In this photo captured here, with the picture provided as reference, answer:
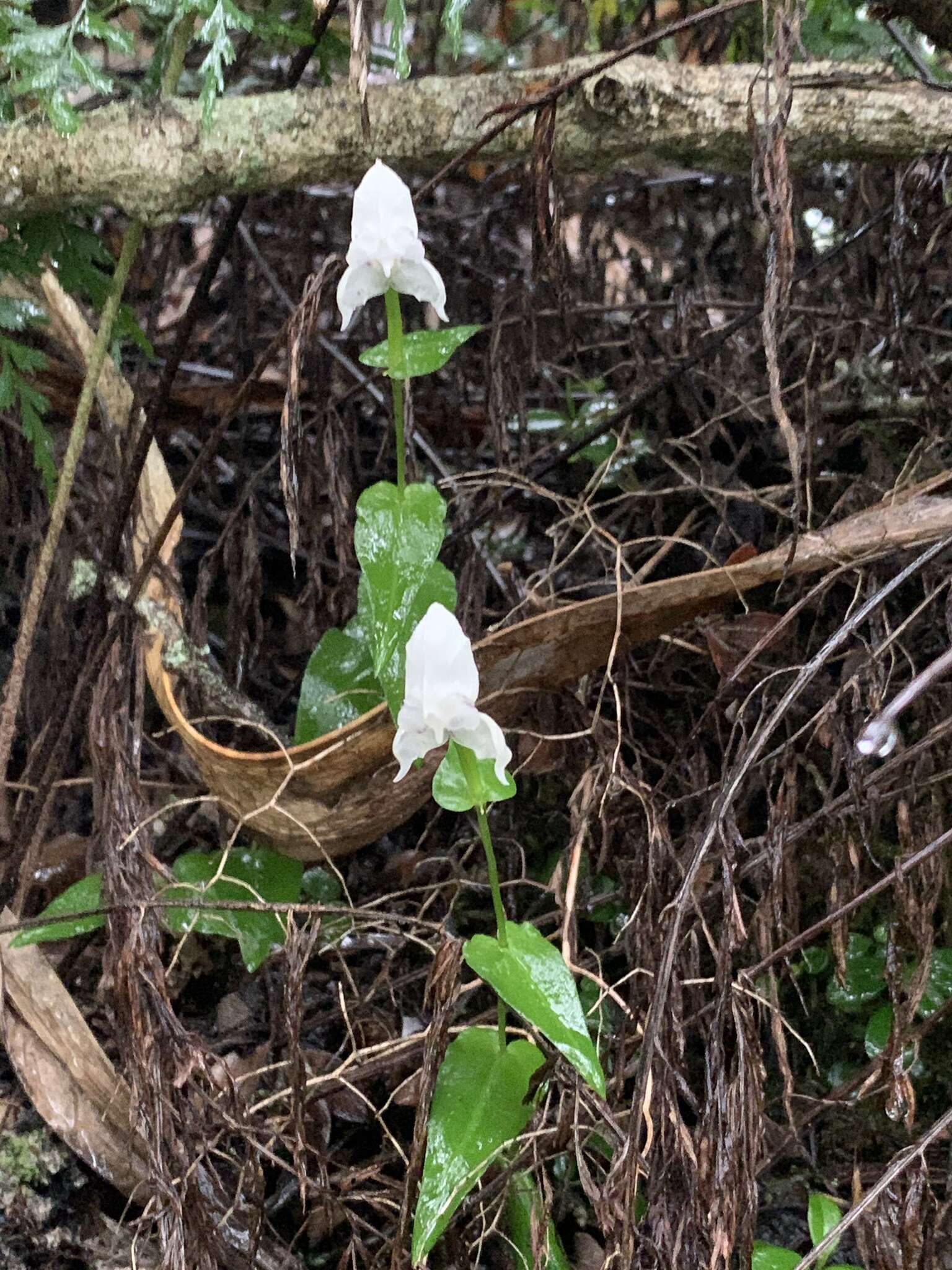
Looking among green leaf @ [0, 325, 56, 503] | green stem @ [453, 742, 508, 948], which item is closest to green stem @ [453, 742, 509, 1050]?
green stem @ [453, 742, 508, 948]

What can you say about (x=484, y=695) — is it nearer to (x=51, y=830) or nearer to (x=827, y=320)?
(x=51, y=830)

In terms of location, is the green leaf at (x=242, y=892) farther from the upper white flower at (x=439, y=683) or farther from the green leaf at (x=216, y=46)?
the green leaf at (x=216, y=46)

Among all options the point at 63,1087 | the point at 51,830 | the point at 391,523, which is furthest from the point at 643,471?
the point at 63,1087

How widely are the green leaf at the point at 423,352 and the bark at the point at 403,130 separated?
298 mm

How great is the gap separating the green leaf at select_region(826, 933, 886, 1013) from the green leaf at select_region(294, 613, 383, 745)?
663 millimetres

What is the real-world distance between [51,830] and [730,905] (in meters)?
1.04

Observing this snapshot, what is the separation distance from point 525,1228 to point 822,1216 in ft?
0.92

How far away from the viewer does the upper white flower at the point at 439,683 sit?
Answer: 75 cm

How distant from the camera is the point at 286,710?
1571 millimetres

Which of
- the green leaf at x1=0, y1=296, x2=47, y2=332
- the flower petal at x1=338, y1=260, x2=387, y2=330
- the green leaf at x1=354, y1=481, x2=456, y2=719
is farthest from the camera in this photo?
the green leaf at x1=0, y1=296, x2=47, y2=332

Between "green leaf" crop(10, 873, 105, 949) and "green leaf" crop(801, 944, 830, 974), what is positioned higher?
"green leaf" crop(10, 873, 105, 949)

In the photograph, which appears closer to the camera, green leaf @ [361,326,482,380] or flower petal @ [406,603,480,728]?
flower petal @ [406,603,480,728]

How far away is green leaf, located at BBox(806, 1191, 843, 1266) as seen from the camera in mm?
924

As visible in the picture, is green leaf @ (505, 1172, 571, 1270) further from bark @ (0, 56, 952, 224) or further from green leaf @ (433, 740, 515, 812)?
bark @ (0, 56, 952, 224)
